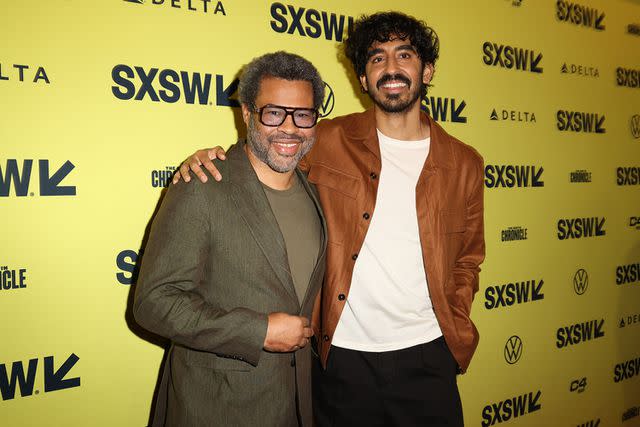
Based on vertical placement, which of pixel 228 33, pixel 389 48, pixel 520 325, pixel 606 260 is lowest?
pixel 520 325

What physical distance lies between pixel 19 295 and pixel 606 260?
4208mm

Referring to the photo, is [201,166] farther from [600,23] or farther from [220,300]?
[600,23]

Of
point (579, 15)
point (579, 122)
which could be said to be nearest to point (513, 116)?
point (579, 122)

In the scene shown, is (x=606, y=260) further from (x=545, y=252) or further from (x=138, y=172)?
(x=138, y=172)

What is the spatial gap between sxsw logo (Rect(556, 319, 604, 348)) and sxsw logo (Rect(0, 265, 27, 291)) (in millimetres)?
3663

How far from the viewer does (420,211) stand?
1824mm

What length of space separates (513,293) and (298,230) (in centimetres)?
234

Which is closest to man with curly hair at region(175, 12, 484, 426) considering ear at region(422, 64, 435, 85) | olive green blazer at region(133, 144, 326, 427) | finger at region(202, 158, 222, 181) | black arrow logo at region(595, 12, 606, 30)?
ear at region(422, 64, 435, 85)

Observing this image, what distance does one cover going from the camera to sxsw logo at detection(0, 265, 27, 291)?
172 cm

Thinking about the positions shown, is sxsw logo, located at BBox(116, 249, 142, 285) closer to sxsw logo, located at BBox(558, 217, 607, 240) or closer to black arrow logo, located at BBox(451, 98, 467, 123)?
black arrow logo, located at BBox(451, 98, 467, 123)

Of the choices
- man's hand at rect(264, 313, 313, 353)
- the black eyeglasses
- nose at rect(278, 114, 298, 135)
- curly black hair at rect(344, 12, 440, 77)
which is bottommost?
man's hand at rect(264, 313, 313, 353)

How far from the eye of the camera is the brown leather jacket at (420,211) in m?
1.77

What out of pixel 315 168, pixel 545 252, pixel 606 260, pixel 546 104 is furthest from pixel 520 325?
pixel 315 168

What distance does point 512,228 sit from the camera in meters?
3.20
